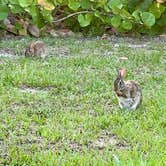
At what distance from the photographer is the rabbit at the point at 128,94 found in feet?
15.8

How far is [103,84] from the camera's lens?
5855 millimetres

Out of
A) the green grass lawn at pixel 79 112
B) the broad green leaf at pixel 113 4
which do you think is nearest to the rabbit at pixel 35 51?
the green grass lawn at pixel 79 112

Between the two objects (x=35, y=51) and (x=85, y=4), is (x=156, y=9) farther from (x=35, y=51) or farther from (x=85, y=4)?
(x=85, y=4)

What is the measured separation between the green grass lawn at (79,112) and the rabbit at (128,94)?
0.07 m

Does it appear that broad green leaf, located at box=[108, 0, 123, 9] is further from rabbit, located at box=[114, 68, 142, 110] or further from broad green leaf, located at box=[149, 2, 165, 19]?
broad green leaf, located at box=[149, 2, 165, 19]

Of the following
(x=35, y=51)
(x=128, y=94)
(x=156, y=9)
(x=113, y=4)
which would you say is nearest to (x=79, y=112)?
(x=128, y=94)

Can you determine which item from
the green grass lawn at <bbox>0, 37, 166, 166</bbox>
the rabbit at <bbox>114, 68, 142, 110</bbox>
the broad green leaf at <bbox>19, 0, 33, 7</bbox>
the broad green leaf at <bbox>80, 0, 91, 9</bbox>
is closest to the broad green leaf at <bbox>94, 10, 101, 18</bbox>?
the broad green leaf at <bbox>80, 0, 91, 9</bbox>

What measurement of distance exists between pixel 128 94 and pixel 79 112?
1.40 feet

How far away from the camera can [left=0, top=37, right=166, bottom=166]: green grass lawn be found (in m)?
3.89

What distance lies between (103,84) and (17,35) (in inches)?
147

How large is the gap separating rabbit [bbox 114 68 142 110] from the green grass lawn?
7cm

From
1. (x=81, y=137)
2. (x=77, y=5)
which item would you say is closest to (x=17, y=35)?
(x=81, y=137)

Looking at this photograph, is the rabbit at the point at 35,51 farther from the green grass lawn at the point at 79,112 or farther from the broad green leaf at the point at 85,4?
the broad green leaf at the point at 85,4

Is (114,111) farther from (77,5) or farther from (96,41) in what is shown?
(96,41)
